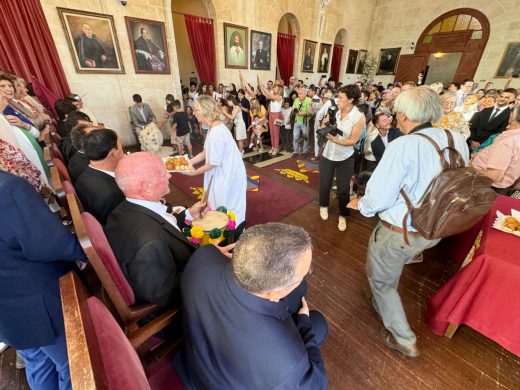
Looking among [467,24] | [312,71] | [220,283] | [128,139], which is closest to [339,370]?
[220,283]

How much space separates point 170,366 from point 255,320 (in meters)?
0.75

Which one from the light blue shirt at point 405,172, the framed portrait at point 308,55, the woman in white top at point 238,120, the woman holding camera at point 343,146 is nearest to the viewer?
the light blue shirt at point 405,172

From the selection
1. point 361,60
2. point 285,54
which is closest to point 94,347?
point 285,54

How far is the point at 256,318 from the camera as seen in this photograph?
753 mm

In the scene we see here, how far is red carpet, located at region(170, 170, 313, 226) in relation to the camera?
341cm

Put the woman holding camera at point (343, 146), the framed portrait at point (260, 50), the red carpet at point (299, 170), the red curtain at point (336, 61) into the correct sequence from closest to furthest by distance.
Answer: the woman holding camera at point (343, 146), the red carpet at point (299, 170), the framed portrait at point (260, 50), the red curtain at point (336, 61)

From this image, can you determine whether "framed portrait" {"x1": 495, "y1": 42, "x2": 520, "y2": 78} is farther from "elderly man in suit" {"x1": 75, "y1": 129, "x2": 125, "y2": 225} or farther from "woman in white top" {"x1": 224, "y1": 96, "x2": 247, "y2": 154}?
"elderly man in suit" {"x1": 75, "y1": 129, "x2": 125, "y2": 225}

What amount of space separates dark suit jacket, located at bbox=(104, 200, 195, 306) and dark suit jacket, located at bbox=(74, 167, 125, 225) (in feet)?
1.36

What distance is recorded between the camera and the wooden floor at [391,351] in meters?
1.53

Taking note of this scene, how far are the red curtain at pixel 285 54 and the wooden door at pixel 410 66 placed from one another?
6545 mm

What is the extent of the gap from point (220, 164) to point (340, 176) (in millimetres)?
1566

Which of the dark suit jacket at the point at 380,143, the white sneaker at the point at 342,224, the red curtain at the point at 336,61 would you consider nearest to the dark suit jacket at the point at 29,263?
the white sneaker at the point at 342,224

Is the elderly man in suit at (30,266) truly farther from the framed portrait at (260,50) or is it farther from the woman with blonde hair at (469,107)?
the framed portrait at (260,50)

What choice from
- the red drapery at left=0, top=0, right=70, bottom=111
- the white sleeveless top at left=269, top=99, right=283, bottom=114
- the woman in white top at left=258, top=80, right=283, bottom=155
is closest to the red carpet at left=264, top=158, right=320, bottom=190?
the woman in white top at left=258, top=80, right=283, bottom=155
